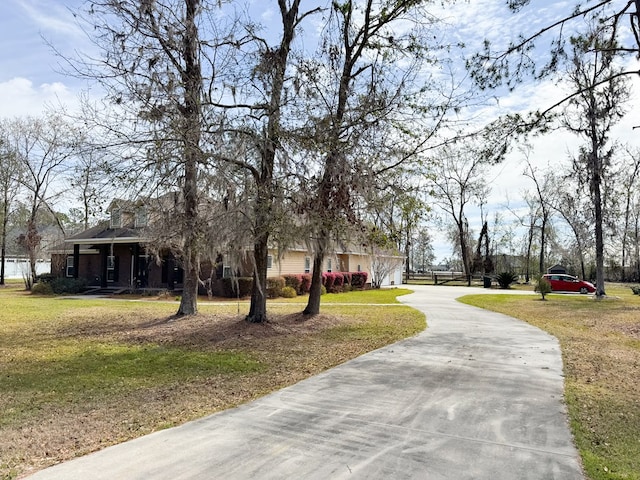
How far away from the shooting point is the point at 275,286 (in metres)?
23.2

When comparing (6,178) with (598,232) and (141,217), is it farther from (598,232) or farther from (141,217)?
(598,232)

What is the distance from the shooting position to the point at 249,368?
25.0 ft

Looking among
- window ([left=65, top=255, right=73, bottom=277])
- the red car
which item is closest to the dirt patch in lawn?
window ([left=65, top=255, right=73, bottom=277])

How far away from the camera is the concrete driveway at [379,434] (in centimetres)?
366

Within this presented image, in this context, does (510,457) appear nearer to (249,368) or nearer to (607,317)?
(249,368)

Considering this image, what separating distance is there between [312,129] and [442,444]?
273 inches

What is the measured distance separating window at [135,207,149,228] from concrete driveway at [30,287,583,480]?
581 centimetres

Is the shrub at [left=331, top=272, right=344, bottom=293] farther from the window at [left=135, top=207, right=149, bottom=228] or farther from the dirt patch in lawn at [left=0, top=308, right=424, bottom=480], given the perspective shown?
the window at [left=135, top=207, right=149, bottom=228]

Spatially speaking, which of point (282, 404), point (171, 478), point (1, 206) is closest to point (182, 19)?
point (282, 404)

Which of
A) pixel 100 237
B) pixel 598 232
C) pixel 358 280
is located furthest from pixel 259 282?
pixel 358 280

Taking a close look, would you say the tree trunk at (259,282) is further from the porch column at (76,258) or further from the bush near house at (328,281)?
the porch column at (76,258)

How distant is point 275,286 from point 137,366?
15.4 meters

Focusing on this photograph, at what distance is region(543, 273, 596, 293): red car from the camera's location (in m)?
30.0

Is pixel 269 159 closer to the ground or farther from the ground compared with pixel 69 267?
farther from the ground
